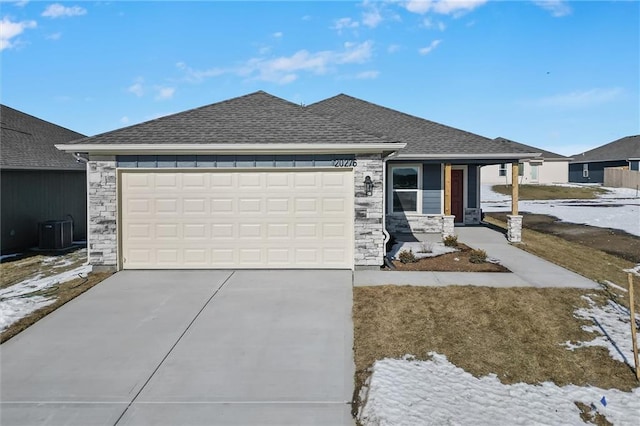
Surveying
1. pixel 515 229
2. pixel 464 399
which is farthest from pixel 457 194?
pixel 464 399

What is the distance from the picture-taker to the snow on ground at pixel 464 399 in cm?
417

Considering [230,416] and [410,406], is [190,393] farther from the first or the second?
[410,406]

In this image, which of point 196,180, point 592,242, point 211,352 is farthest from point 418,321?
point 592,242

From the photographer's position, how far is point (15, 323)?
6.66 m

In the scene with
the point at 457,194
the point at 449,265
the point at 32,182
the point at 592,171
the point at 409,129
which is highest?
the point at 592,171

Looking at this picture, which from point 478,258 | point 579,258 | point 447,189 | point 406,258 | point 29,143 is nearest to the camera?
point 478,258

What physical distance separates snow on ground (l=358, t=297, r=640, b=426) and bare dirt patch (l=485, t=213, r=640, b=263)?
9422mm

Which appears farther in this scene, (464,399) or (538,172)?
(538,172)

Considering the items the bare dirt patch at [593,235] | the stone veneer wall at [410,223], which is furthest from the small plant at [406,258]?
the bare dirt patch at [593,235]

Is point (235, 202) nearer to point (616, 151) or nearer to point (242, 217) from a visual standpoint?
point (242, 217)

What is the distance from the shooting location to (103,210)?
955 centimetres

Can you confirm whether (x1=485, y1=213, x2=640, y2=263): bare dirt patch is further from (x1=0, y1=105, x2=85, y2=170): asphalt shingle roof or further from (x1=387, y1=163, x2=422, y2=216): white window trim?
(x1=0, y1=105, x2=85, y2=170): asphalt shingle roof

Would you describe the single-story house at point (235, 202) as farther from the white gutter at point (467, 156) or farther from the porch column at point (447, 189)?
the porch column at point (447, 189)

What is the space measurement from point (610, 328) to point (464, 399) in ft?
11.6
